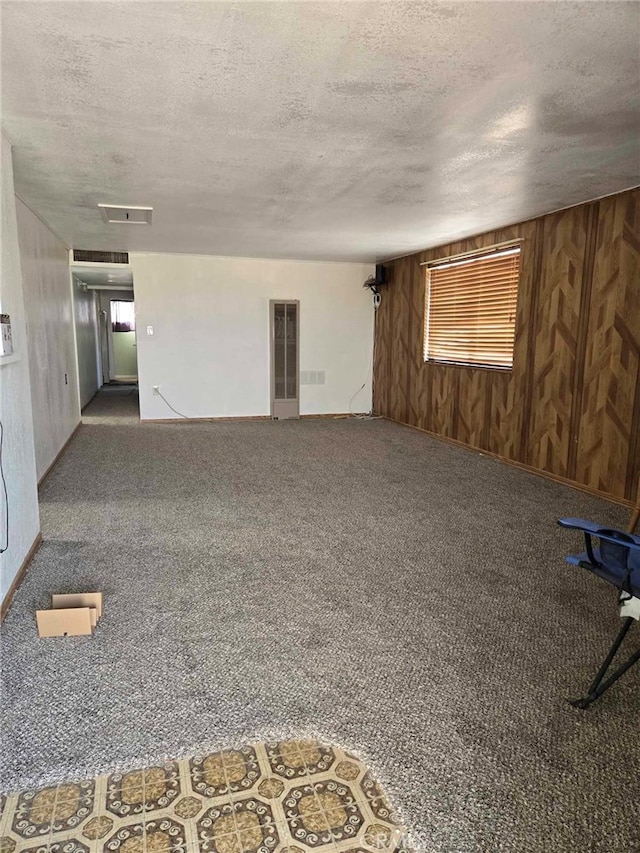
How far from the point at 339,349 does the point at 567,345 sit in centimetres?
395

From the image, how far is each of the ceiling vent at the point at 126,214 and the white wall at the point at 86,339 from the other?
3092 millimetres

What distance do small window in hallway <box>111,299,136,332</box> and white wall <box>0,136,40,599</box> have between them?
10.5 metres

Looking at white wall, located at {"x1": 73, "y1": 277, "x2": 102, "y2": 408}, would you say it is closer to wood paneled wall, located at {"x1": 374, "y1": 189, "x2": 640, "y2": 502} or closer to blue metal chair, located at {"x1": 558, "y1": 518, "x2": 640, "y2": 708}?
wood paneled wall, located at {"x1": 374, "y1": 189, "x2": 640, "y2": 502}

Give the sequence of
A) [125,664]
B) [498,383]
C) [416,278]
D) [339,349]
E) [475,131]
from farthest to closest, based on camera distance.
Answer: [339,349], [416,278], [498,383], [475,131], [125,664]

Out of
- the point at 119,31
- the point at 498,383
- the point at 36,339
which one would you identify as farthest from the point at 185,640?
the point at 498,383

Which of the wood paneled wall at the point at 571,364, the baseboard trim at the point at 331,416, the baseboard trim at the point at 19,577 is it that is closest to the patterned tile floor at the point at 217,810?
the baseboard trim at the point at 19,577

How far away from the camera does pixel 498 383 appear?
553 cm

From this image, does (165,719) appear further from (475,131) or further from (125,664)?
(475,131)

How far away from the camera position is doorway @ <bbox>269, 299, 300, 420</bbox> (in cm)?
771

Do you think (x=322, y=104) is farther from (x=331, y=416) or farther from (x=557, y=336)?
(x=331, y=416)

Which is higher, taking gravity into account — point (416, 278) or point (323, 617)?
point (416, 278)

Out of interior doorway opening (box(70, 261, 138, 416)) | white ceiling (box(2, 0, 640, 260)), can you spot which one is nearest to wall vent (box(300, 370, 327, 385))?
interior doorway opening (box(70, 261, 138, 416))

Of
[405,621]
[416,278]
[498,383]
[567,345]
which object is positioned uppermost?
[416,278]

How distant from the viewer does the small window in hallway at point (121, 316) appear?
12.9 m
